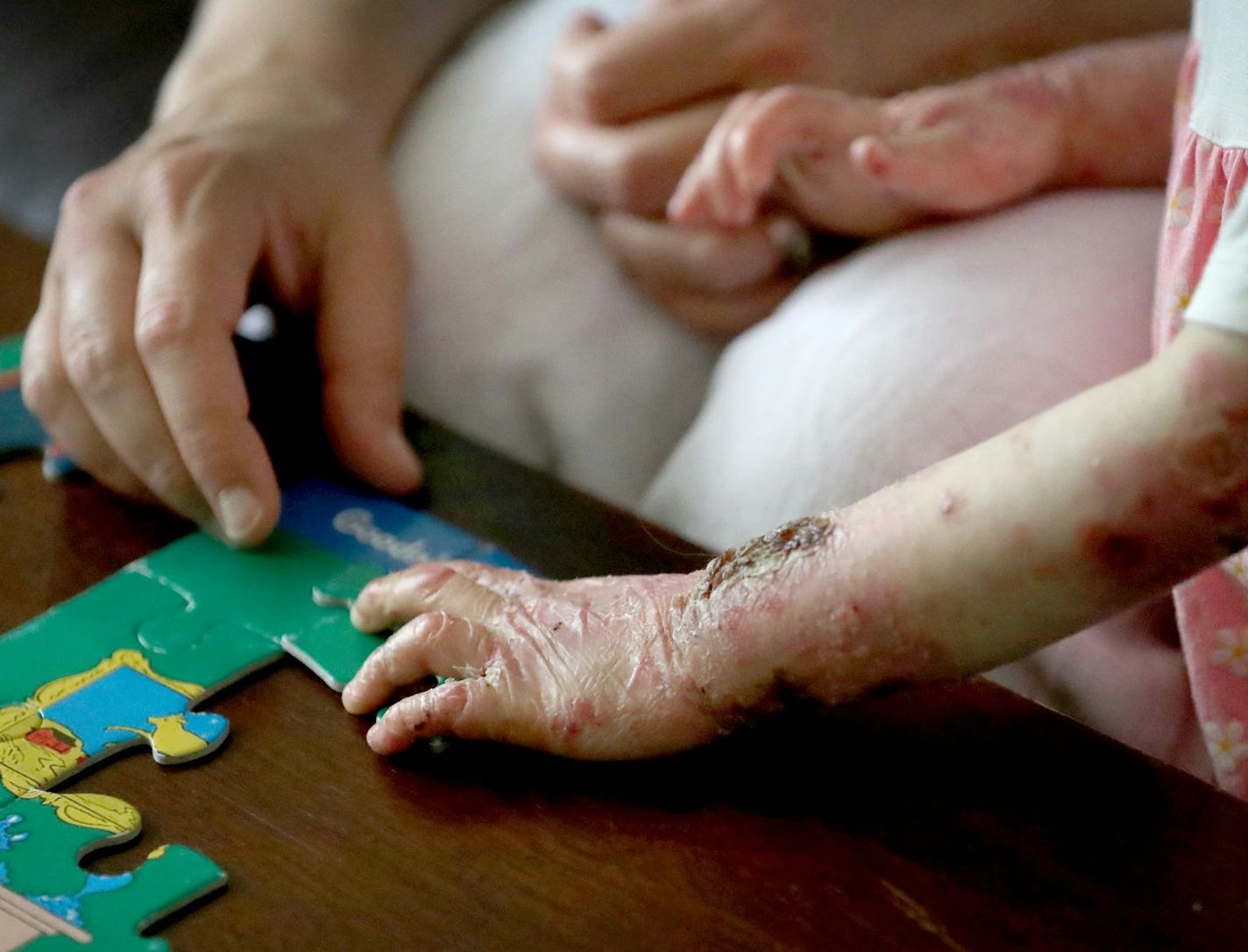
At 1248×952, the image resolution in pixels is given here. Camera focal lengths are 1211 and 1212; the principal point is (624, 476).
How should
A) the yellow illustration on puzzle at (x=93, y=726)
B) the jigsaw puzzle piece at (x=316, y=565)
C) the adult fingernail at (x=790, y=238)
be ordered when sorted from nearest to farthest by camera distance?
the yellow illustration on puzzle at (x=93, y=726) → the jigsaw puzzle piece at (x=316, y=565) → the adult fingernail at (x=790, y=238)

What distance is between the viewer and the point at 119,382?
0.83 metres

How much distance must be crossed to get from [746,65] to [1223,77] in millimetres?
532

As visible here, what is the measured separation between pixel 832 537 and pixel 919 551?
52mm

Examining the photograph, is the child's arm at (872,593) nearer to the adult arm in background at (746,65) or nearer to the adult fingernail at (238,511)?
the adult fingernail at (238,511)

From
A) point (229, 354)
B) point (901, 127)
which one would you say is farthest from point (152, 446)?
point (901, 127)

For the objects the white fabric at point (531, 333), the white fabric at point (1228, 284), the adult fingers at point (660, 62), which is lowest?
the white fabric at point (531, 333)

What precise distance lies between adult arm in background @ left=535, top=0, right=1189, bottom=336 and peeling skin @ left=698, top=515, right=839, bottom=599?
1.68 ft

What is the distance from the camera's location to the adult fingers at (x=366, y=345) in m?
0.90

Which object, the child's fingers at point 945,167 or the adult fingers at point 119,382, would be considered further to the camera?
the child's fingers at point 945,167

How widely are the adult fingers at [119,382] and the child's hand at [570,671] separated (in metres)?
0.24

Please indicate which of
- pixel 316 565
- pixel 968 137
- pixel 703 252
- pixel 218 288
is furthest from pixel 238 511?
pixel 968 137

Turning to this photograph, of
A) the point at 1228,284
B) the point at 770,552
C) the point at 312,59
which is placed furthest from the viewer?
the point at 312,59

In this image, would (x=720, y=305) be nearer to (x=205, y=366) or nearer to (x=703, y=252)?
(x=703, y=252)

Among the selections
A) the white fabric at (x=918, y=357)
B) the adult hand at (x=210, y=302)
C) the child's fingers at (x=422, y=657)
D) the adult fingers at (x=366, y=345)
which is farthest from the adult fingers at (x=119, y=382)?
the white fabric at (x=918, y=357)
